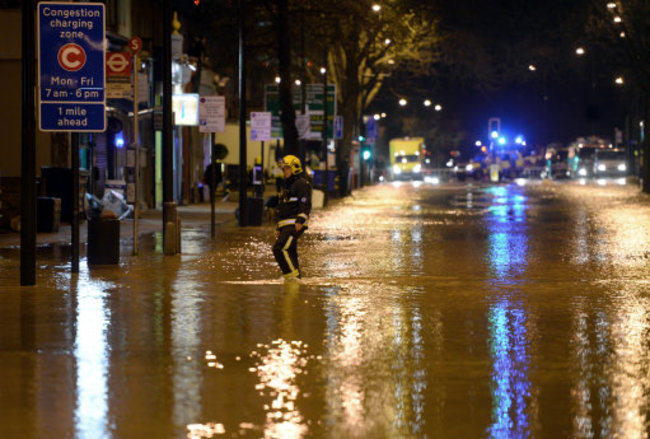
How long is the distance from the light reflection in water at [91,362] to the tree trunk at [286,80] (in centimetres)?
1992

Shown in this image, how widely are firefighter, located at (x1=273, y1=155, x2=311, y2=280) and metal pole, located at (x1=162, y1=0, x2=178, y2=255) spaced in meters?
4.64

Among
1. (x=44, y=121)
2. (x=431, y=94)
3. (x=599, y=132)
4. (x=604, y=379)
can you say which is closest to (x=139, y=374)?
(x=604, y=379)

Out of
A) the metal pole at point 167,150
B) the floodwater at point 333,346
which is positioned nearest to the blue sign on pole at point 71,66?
the floodwater at point 333,346

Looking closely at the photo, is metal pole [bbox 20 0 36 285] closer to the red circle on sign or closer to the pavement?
the red circle on sign

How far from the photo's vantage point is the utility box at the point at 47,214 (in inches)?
1025

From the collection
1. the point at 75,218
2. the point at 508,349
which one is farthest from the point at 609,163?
the point at 508,349

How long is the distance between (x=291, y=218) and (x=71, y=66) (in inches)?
141

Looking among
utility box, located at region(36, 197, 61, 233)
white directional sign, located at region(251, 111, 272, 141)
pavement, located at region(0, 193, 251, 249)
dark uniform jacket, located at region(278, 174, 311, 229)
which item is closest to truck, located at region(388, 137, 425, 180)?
pavement, located at region(0, 193, 251, 249)

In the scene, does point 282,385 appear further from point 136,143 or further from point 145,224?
point 145,224

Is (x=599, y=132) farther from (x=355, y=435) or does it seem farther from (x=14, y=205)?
(x=355, y=435)

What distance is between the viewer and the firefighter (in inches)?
642

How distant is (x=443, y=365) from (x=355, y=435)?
263cm

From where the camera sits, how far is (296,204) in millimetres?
16391

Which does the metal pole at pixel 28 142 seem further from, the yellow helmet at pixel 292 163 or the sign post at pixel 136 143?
the sign post at pixel 136 143
